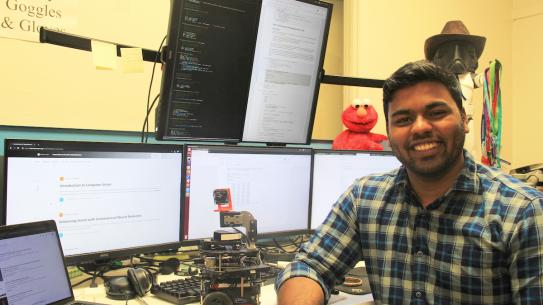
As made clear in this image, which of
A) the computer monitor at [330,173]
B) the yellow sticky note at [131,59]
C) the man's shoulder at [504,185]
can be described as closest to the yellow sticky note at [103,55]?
the yellow sticky note at [131,59]

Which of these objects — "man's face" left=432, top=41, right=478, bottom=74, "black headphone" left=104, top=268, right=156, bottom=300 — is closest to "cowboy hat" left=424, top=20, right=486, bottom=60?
"man's face" left=432, top=41, right=478, bottom=74

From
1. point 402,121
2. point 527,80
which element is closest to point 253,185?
point 402,121

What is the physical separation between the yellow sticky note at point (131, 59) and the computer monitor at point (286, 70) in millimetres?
408

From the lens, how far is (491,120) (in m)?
1.88

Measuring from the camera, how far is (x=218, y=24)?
160 cm

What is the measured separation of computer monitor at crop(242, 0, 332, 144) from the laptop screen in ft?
2.75

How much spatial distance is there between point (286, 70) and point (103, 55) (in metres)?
0.67

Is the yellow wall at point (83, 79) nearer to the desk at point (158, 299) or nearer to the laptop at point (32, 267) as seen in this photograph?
the desk at point (158, 299)

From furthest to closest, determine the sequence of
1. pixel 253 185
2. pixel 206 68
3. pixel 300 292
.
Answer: pixel 253 185 → pixel 206 68 → pixel 300 292

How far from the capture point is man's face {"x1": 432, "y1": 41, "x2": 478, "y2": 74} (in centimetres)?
199

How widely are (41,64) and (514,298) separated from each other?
6.32 ft

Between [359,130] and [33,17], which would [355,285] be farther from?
[33,17]

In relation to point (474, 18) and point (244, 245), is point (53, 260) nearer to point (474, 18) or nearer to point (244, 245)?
point (244, 245)

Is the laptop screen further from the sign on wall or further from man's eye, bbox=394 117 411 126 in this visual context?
man's eye, bbox=394 117 411 126
